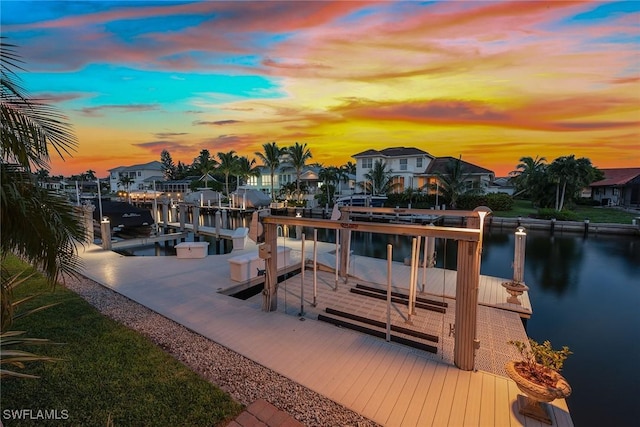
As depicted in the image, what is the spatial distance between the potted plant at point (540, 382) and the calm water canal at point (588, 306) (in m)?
2.42

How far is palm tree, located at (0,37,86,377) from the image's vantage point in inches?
101

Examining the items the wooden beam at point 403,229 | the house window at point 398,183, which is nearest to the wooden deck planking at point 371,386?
the wooden beam at point 403,229

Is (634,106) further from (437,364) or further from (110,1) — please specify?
(110,1)

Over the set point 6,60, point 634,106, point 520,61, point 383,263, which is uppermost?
point 520,61

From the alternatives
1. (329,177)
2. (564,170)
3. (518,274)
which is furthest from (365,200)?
(518,274)

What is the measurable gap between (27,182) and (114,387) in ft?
8.84

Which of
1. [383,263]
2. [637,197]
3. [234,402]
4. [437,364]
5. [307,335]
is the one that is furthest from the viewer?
[637,197]

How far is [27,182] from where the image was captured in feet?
8.93

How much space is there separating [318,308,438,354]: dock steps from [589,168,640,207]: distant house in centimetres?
4558

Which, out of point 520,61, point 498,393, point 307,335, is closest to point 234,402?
point 307,335

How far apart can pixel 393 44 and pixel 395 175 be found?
90.4ft

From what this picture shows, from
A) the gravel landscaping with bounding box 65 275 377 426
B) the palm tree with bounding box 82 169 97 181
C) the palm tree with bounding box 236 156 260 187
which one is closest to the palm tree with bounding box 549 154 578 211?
the gravel landscaping with bounding box 65 275 377 426

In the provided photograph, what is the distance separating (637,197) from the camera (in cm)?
3497

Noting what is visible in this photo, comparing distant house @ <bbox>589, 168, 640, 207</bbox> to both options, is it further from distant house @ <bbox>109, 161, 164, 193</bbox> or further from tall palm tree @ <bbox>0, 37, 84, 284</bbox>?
distant house @ <bbox>109, 161, 164, 193</bbox>
